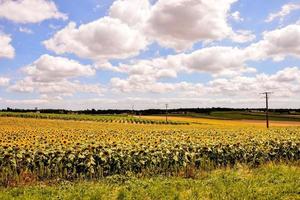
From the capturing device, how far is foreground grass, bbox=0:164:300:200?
12234 mm

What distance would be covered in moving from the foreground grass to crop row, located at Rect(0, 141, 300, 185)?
1372 mm

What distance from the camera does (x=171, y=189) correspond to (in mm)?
12945

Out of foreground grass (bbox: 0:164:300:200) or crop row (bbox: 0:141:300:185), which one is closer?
foreground grass (bbox: 0:164:300:200)

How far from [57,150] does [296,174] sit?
9.73 metres

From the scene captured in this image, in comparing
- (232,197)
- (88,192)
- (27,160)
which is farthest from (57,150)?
(232,197)

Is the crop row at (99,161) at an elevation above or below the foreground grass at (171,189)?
above

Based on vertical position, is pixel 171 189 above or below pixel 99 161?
below

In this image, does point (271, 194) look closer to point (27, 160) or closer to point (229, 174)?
point (229, 174)

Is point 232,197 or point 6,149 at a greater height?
point 6,149

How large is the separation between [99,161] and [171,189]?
452cm

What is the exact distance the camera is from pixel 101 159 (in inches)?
643

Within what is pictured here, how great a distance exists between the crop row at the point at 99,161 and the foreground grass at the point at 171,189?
137 centimetres

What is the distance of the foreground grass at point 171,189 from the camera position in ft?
40.1

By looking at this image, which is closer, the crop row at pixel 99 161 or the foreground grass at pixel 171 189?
the foreground grass at pixel 171 189
